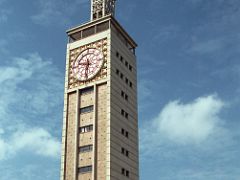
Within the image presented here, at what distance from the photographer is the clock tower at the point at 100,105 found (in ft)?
246

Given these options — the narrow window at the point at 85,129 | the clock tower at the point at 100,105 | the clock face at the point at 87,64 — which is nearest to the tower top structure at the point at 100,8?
the clock tower at the point at 100,105

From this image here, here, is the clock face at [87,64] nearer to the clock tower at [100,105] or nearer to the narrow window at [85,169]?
the clock tower at [100,105]

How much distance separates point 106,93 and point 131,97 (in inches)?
404

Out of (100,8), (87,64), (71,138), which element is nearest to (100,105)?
(71,138)

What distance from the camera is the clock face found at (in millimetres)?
83062

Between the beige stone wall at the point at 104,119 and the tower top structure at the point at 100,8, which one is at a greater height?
the tower top structure at the point at 100,8

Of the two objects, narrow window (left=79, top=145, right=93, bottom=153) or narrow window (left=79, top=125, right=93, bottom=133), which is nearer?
narrow window (left=79, top=145, right=93, bottom=153)

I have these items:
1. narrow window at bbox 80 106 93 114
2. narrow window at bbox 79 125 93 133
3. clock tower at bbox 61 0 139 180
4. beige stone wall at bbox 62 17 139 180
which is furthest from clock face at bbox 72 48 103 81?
narrow window at bbox 79 125 93 133

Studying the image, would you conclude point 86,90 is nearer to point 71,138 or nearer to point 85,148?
point 71,138

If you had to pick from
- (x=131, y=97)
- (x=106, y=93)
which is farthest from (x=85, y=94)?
(x=131, y=97)

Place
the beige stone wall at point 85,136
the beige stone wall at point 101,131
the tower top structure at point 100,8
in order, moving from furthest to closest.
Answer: the tower top structure at point 100,8, the beige stone wall at point 85,136, the beige stone wall at point 101,131

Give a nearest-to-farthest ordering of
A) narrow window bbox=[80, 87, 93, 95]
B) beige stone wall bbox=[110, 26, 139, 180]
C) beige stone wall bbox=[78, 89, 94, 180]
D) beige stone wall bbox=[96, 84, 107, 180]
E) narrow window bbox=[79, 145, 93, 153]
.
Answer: beige stone wall bbox=[96, 84, 107, 180]
beige stone wall bbox=[78, 89, 94, 180]
beige stone wall bbox=[110, 26, 139, 180]
narrow window bbox=[79, 145, 93, 153]
narrow window bbox=[80, 87, 93, 95]

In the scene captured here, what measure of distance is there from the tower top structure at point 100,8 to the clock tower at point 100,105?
61cm

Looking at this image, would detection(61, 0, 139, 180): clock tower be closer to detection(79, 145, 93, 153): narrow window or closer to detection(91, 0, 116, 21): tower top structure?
detection(79, 145, 93, 153): narrow window
